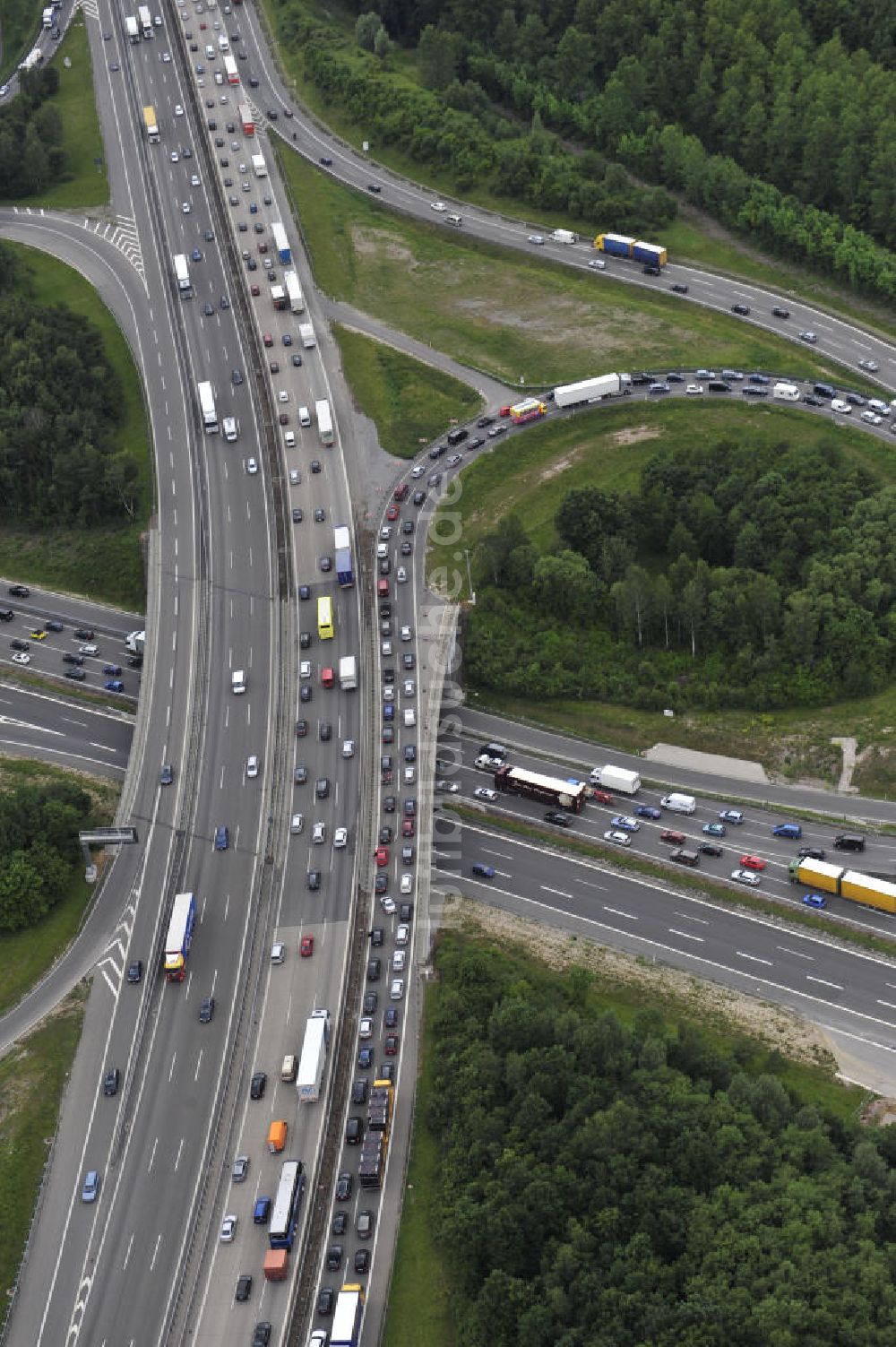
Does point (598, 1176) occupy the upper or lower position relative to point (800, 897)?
lower

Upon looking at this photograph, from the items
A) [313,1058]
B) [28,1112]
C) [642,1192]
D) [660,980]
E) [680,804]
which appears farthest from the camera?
[680,804]

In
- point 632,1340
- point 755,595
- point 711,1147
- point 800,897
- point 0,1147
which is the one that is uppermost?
point 755,595

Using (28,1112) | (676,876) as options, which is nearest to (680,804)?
(676,876)

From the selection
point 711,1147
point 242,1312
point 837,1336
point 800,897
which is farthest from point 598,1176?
point 800,897

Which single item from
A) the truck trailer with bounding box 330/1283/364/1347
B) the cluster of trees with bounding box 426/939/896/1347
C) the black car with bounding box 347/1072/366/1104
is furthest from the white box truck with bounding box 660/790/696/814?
the truck trailer with bounding box 330/1283/364/1347

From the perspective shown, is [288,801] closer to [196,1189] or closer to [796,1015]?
[196,1189]

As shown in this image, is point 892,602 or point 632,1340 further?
point 892,602

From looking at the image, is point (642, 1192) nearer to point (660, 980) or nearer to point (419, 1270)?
point (419, 1270)
